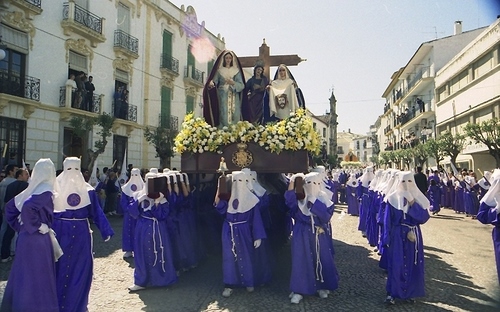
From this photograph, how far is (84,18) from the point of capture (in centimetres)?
1794

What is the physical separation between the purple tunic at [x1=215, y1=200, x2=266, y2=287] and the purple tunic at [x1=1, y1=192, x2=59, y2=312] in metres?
2.40

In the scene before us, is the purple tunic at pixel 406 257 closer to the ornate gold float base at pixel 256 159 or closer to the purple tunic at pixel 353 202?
the ornate gold float base at pixel 256 159

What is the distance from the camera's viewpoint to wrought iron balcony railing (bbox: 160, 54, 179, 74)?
2360 centimetres

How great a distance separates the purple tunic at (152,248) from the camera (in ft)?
20.1

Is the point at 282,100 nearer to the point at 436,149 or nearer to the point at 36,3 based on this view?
the point at 36,3

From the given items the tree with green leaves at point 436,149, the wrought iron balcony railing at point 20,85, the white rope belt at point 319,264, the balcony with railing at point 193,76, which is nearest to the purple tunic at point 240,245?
the white rope belt at point 319,264

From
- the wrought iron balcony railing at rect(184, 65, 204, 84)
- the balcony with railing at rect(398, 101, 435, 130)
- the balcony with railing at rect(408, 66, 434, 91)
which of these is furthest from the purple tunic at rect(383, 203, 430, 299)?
the balcony with railing at rect(408, 66, 434, 91)

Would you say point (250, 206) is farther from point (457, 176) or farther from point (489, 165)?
point (489, 165)

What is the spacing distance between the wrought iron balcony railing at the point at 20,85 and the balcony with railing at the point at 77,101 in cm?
115

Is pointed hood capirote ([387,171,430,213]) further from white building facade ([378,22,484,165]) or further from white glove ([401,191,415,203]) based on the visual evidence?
white building facade ([378,22,484,165])

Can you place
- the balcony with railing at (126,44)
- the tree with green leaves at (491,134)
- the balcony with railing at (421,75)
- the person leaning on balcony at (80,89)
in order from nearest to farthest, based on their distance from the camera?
the tree with green leaves at (491,134) → the person leaning on balcony at (80,89) → the balcony with railing at (126,44) → the balcony with railing at (421,75)

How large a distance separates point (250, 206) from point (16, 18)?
1371 cm

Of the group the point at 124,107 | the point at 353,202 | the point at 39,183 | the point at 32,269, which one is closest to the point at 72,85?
the point at 124,107

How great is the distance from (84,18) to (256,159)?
14551mm
